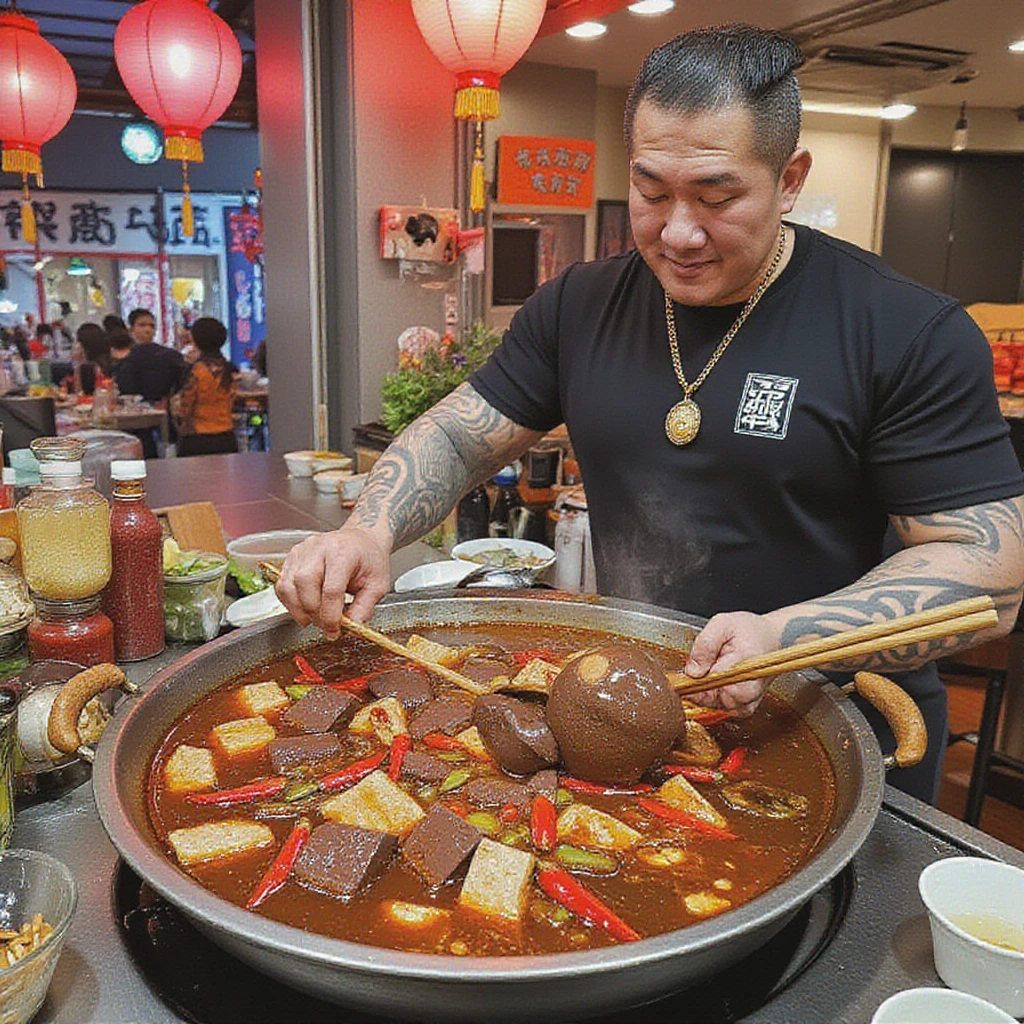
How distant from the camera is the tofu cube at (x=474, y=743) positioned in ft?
5.48

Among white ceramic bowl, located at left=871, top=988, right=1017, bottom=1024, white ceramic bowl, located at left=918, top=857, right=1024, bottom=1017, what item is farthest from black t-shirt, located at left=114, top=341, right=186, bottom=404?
white ceramic bowl, located at left=871, top=988, right=1017, bottom=1024

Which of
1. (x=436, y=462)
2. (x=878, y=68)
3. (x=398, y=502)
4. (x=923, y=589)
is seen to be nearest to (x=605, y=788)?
(x=923, y=589)

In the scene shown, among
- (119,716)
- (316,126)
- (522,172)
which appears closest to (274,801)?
(119,716)

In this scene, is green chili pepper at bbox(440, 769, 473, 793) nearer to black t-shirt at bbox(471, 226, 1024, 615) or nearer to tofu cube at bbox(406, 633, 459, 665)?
tofu cube at bbox(406, 633, 459, 665)

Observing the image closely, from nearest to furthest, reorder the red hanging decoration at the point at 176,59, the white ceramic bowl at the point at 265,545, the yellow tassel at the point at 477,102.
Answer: the white ceramic bowl at the point at 265,545 < the yellow tassel at the point at 477,102 < the red hanging decoration at the point at 176,59

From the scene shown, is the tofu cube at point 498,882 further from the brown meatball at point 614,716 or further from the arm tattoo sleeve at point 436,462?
the arm tattoo sleeve at point 436,462

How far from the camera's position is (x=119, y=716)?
1450mm

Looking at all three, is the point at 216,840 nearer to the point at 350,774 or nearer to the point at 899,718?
the point at 350,774

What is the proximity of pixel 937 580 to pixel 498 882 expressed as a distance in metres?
1.00

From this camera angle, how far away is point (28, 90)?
5.61 meters

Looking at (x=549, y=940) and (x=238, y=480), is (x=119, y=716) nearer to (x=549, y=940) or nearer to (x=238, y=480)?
(x=549, y=940)

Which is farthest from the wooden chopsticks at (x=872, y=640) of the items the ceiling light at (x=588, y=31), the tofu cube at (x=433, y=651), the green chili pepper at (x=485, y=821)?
the ceiling light at (x=588, y=31)

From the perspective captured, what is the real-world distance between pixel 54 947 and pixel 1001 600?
168 centimetres

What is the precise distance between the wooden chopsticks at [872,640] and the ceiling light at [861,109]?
916 centimetres
